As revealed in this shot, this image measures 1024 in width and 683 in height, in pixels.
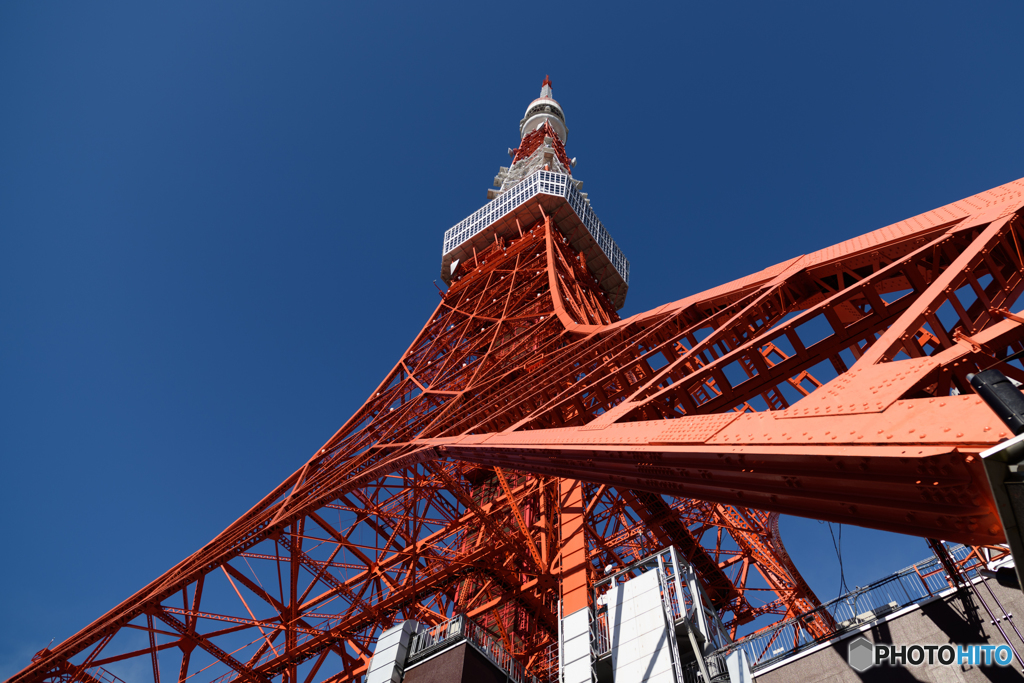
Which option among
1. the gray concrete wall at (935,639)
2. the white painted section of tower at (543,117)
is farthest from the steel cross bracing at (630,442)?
the white painted section of tower at (543,117)

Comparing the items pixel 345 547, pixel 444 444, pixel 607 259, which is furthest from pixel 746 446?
pixel 607 259

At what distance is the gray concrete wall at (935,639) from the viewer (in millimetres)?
10133

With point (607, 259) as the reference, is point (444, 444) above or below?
below

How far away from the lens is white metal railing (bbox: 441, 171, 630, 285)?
33000 millimetres

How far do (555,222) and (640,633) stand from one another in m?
22.7

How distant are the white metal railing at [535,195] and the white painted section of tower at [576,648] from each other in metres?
22.2

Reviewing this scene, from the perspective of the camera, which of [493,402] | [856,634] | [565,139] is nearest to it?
[856,634]

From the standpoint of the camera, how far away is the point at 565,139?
4625 centimetres

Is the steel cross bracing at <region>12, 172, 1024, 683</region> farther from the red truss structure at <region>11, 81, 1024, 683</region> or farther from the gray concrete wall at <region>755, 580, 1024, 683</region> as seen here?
the gray concrete wall at <region>755, 580, 1024, 683</region>

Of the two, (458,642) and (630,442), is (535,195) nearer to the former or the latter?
(458,642)

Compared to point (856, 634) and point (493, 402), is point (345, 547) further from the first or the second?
point (856, 634)

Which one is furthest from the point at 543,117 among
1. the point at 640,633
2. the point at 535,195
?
the point at 640,633

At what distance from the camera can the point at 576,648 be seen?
13.8 m

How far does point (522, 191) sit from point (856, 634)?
85.7 feet
